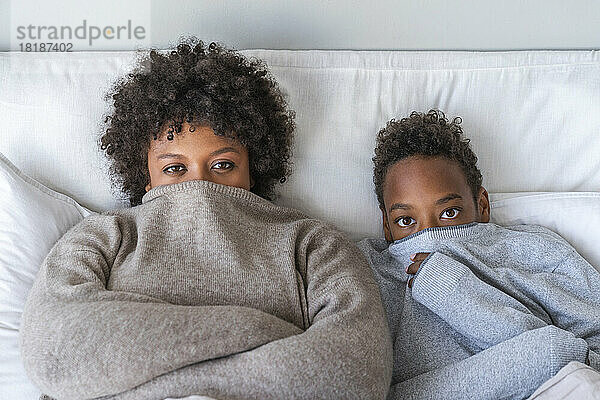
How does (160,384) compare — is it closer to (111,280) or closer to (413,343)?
(111,280)

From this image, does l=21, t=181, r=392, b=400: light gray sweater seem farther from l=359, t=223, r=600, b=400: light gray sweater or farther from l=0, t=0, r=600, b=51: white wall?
l=0, t=0, r=600, b=51: white wall

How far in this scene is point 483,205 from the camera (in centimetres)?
147

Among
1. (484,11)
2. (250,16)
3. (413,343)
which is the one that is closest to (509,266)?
(413,343)

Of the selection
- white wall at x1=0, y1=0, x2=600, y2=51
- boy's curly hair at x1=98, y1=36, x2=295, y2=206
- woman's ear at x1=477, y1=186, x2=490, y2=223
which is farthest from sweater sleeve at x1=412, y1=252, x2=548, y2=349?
white wall at x1=0, y1=0, x2=600, y2=51

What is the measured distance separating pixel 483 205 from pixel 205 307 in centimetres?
67

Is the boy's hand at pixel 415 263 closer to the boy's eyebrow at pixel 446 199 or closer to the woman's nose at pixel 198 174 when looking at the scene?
the boy's eyebrow at pixel 446 199

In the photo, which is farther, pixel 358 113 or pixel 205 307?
pixel 358 113

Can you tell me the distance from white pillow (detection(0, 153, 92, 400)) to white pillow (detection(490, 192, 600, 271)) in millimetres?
879

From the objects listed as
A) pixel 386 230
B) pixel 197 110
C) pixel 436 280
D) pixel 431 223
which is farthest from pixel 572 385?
pixel 197 110

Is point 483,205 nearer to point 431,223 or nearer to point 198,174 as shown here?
point 431,223

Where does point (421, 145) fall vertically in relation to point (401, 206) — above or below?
above

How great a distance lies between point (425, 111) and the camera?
1.57m

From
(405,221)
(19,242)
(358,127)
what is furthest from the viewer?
(358,127)

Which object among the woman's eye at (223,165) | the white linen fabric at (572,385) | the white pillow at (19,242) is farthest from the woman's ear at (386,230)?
the white pillow at (19,242)
